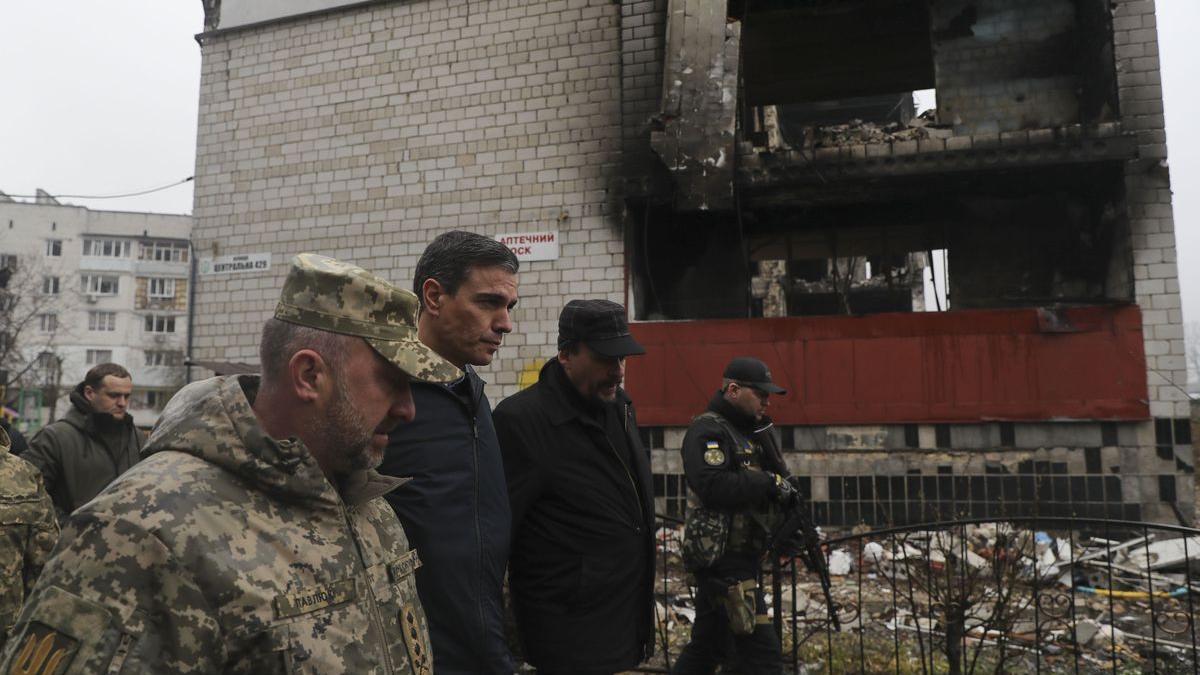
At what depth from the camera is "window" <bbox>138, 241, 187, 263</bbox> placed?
162 ft

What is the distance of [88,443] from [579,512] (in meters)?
3.94

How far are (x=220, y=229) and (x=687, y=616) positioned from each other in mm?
10821

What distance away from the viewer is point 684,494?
10195 mm

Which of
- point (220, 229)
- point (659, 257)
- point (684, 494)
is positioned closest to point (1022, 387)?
point (684, 494)

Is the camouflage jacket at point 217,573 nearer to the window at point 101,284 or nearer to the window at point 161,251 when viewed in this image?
the window at point 161,251

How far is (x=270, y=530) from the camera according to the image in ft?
3.85

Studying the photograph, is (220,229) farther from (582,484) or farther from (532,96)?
(582,484)

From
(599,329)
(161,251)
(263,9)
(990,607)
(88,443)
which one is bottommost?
(990,607)

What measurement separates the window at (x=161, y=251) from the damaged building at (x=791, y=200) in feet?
144

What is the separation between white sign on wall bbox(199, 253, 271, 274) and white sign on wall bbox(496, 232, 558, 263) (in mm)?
4517

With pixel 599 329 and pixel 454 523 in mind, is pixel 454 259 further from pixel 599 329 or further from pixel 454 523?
pixel 454 523

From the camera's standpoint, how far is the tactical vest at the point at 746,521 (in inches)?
148

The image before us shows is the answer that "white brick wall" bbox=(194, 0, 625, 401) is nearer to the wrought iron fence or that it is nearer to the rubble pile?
the rubble pile

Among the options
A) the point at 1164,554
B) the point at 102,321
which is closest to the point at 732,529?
the point at 1164,554
